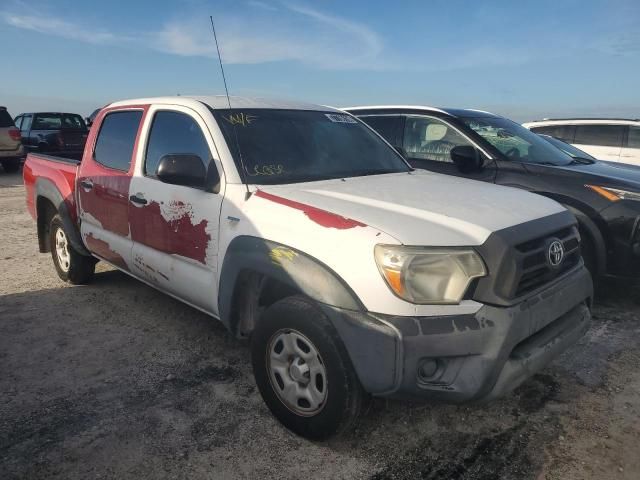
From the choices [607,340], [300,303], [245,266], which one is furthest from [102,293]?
[607,340]

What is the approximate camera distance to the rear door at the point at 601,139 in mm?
9969

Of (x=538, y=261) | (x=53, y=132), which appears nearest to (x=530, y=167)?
(x=538, y=261)

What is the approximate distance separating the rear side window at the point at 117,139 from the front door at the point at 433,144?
2.99 meters

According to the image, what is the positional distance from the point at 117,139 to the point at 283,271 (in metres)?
2.43

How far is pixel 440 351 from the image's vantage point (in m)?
2.23

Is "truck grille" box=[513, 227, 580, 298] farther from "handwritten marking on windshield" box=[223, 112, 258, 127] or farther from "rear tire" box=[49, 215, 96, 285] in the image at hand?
"rear tire" box=[49, 215, 96, 285]

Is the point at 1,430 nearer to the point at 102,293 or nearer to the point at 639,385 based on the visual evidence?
the point at 102,293

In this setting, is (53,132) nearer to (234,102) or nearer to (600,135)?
(234,102)

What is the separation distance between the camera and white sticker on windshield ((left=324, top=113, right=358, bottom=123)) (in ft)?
13.0

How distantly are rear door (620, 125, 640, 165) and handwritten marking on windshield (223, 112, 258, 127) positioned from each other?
893 centimetres

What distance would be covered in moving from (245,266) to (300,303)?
0.46m

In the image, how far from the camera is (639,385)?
326cm

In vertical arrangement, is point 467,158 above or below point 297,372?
above

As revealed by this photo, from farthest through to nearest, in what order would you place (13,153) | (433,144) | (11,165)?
(11,165), (13,153), (433,144)
